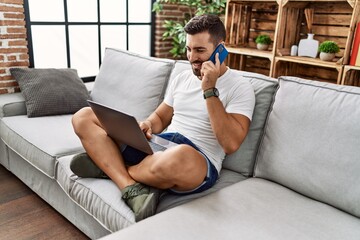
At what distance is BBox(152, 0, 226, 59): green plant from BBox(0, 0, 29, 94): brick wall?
149 cm

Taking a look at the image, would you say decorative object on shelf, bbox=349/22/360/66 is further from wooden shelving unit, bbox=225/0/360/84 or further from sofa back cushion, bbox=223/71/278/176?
sofa back cushion, bbox=223/71/278/176

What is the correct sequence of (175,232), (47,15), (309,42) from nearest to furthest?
(175,232) < (309,42) < (47,15)

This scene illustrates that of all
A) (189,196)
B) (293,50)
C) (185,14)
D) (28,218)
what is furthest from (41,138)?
(185,14)

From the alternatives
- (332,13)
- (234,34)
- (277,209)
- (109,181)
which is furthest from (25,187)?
(332,13)

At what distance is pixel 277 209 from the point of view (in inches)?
53.4

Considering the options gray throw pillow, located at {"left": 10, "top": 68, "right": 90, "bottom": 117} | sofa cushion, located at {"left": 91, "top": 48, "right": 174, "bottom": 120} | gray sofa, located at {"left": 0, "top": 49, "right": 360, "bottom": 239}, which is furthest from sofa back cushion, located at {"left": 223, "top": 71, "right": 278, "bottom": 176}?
gray throw pillow, located at {"left": 10, "top": 68, "right": 90, "bottom": 117}

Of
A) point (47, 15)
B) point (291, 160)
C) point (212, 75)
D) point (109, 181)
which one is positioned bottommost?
point (109, 181)

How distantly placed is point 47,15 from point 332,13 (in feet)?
8.54

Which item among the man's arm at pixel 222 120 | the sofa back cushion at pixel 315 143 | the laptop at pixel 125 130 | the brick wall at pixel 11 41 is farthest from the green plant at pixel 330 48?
the brick wall at pixel 11 41

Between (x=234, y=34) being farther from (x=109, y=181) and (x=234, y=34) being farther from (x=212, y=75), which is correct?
(x=109, y=181)

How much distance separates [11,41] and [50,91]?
0.67 metres

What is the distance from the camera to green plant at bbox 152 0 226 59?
3.58 meters

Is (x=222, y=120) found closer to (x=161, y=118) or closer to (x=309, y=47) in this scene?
(x=161, y=118)

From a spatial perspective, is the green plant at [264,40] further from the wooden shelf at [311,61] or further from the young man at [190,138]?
the young man at [190,138]
